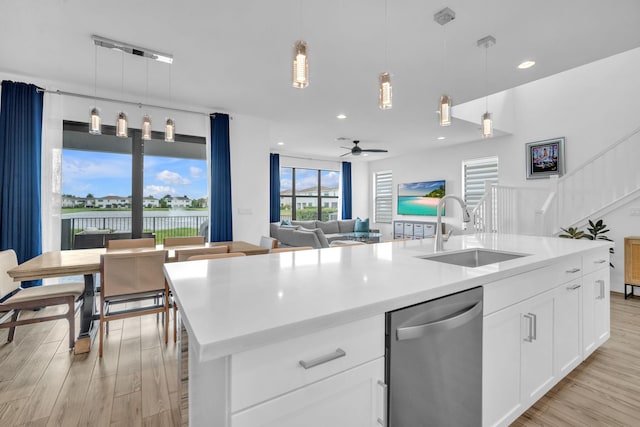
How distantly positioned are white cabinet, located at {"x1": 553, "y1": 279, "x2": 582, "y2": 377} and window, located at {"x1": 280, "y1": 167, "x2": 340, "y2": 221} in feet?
22.4

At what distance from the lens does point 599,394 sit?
179 centimetres

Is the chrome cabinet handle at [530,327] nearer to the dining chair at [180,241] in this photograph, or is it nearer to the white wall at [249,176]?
the dining chair at [180,241]

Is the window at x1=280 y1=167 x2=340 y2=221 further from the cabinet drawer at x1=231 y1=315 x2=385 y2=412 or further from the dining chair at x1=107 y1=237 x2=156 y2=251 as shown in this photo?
the cabinet drawer at x1=231 y1=315 x2=385 y2=412

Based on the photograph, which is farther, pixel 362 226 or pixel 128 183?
pixel 362 226

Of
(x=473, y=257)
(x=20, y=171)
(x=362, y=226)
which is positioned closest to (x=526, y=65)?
(x=473, y=257)

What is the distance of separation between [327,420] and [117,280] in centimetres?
227

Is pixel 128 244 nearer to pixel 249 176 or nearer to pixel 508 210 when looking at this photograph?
pixel 249 176

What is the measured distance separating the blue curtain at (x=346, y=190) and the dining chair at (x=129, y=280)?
659 centimetres

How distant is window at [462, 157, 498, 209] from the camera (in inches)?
245

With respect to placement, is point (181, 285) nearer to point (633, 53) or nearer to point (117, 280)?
point (117, 280)

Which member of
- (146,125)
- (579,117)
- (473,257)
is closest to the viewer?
(473,257)

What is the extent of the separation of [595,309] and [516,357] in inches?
48.0

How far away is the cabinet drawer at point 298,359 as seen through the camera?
666 millimetres

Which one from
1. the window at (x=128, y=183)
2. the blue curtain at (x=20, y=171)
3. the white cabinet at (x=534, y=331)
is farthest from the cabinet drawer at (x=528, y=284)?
the blue curtain at (x=20, y=171)
